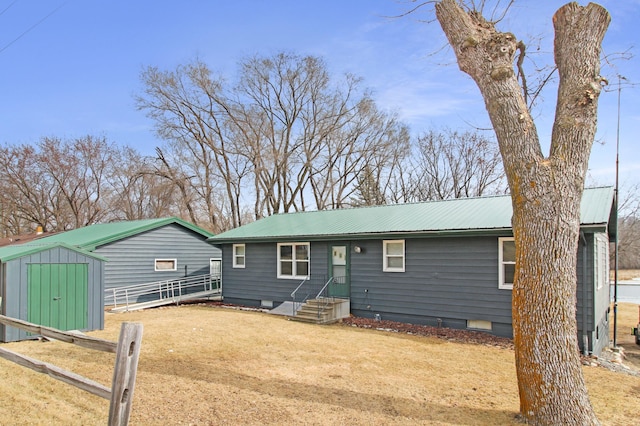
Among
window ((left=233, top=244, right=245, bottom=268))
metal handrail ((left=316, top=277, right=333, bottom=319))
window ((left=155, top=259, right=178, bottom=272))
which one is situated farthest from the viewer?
window ((left=155, top=259, right=178, bottom=272))

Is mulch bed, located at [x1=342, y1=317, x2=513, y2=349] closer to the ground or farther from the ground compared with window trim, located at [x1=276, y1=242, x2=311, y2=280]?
closer to the ground

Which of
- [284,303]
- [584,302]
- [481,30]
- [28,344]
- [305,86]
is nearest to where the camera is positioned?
[481,30]

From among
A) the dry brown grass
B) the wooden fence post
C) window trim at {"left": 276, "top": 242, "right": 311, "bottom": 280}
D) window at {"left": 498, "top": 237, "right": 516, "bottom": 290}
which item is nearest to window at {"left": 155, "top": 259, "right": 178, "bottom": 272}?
window trim at {"left": 276, "top": 242, "right": 311, "bottom": 280}

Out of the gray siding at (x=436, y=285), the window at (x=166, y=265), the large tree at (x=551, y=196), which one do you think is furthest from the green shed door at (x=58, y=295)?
the window at (x=166, y=265)

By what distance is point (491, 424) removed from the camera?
5570 mm

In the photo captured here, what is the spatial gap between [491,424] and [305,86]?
31.3 metres

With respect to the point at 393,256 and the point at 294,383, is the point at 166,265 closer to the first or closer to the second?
the point at 393,256

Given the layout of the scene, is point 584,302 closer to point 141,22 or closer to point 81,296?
point 81,296

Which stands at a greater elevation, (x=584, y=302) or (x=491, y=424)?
(x=584, y=302)

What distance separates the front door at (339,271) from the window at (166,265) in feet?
30.2

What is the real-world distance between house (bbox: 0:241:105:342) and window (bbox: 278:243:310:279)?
268 inches

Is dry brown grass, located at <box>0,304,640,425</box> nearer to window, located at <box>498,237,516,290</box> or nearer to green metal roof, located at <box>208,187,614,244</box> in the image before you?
window, located at <box>498,237,516,290</box>

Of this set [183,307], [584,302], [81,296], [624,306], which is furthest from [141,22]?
[624,306]

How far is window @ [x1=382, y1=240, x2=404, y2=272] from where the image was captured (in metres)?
13.8
